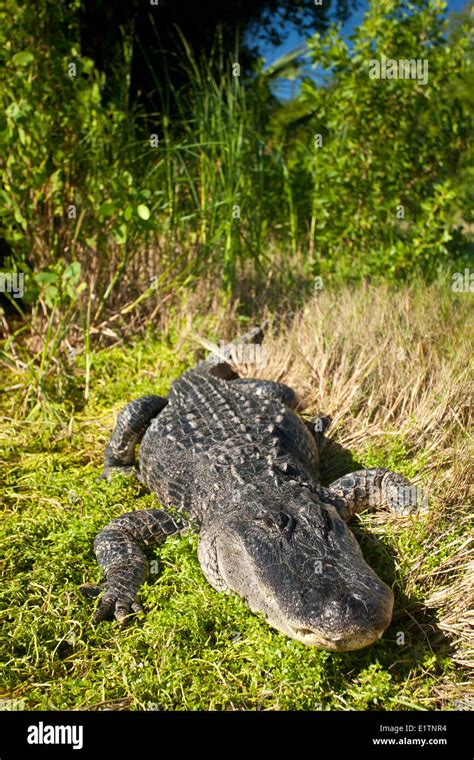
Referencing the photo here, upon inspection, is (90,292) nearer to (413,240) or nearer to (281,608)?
(413,240)


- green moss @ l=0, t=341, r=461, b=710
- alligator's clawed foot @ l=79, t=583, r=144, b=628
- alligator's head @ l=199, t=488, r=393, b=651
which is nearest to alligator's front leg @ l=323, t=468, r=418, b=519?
green moss @ l=0, t=341, r=461, b=710

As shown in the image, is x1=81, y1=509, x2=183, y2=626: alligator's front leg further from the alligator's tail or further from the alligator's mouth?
the alligator's tail

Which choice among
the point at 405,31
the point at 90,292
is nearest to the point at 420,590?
the point at 90,292

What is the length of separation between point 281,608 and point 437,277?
16.0 feet

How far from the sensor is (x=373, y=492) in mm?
3770

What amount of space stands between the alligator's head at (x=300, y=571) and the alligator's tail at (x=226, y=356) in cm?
221

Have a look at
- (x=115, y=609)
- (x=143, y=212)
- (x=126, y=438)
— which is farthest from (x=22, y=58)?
(x=115, y=609)

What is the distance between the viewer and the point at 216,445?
3900mm

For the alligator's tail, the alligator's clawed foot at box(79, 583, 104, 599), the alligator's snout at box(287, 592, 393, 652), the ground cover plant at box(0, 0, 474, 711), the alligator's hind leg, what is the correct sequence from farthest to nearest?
the alligator's tail, the alligator's hind leg, the alligator's clawed foot at box(79, 583, 104, 599), the ground cover plant at box(0, 0, 474, 711), the alligator's snout at box(287, 592, 393, 652)

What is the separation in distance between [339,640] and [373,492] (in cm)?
135

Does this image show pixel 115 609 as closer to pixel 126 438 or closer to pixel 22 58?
pixel 126 438

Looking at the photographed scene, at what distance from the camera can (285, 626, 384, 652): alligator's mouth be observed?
2523 millimetres

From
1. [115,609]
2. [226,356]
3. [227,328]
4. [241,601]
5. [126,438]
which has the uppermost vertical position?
[227,328]

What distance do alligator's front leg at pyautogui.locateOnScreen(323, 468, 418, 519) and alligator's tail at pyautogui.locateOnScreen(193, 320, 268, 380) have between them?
1.94 metres
